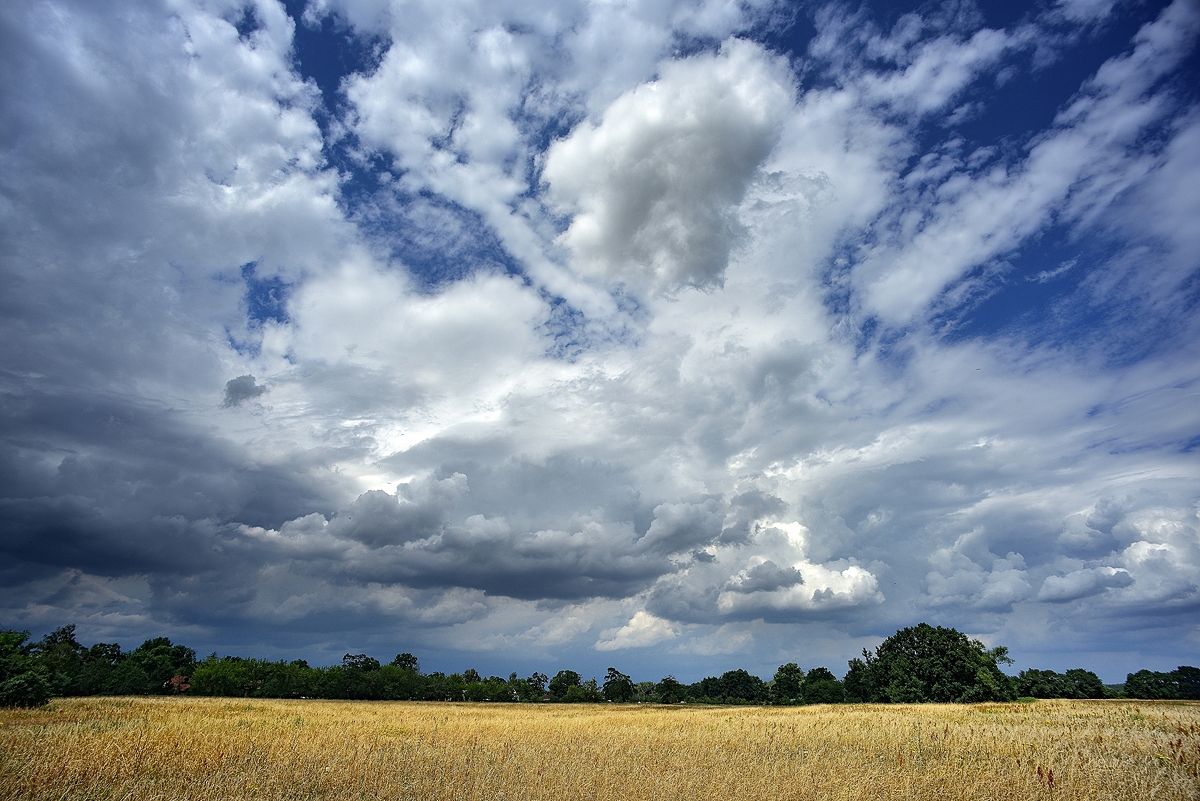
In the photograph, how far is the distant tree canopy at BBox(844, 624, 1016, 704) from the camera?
69062 mm

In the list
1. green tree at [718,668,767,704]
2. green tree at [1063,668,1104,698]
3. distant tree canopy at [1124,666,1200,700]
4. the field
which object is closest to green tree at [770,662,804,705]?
green tree at [718,668,767,704]

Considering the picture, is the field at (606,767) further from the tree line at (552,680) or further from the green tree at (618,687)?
the green tree at (618,687)

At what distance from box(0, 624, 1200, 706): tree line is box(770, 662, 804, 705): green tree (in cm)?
23

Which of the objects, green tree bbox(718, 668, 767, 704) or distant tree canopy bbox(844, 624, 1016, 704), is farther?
green tree bbox(718, 668, 767, 704)

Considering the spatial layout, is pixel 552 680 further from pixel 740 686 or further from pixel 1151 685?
pixel 1151 685

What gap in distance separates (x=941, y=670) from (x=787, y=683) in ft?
184

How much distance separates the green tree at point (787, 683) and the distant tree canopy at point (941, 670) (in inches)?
1441

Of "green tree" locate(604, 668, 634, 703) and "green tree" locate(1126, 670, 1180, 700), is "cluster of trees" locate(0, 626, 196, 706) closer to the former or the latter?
"green tree" locate(604, 668, 634, 703)

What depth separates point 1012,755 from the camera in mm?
15633

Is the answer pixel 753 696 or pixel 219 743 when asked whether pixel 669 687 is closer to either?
pixel 753 696

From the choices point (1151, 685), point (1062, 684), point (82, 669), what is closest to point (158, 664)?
point (82, 669)

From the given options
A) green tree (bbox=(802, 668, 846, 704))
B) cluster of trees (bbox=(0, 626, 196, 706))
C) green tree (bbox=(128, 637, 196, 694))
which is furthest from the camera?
green tree (bbox=(802, 668, 846, 704))

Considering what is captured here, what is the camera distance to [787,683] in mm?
120500

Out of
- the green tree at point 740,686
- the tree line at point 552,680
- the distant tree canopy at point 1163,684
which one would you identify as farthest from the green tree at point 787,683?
the distant tree canopy at point 1163,684
